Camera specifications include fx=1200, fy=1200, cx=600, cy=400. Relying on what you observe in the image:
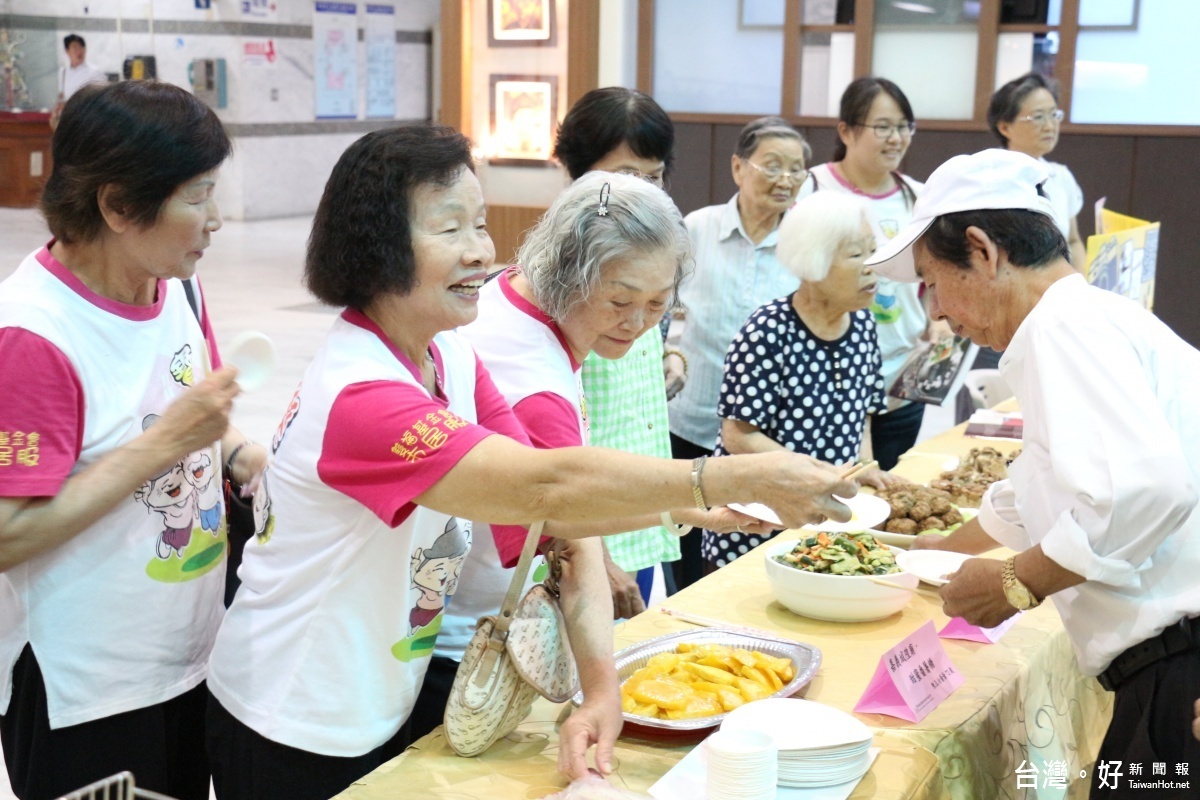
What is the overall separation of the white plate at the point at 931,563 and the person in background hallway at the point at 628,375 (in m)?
0.48

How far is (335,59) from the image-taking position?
15828 mm

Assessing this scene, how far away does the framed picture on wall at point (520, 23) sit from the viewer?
7.61m

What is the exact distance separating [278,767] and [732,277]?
2.39m

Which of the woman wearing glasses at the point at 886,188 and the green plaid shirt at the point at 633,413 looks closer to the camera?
the green plaid shirt at the point at 633,413

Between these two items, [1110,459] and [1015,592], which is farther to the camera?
[1015,592]

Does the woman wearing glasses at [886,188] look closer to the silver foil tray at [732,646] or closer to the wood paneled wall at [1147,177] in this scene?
the silver foil tray at [732,646]

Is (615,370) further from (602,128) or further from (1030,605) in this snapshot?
(1030,605)

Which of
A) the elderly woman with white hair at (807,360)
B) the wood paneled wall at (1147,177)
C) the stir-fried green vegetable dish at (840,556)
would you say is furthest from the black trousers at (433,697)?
the wood paneled wall at (1147,177)

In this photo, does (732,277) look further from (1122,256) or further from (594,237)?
(594,237)

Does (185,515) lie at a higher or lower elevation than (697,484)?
lower

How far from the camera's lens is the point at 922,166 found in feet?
24.4

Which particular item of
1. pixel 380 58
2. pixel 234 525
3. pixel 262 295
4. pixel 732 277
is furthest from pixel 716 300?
pixel 380 58

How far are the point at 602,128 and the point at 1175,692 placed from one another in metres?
1.82

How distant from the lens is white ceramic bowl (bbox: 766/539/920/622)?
2.14 m
